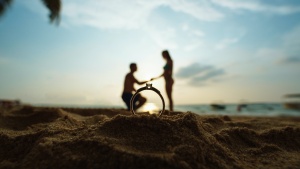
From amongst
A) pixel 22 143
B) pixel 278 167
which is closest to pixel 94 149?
pixel 22 143

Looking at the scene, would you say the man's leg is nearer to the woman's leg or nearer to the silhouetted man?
the silhouetted man

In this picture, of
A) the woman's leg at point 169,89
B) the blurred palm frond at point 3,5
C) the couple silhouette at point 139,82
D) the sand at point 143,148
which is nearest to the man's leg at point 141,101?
the couple silhouette at point 139,82

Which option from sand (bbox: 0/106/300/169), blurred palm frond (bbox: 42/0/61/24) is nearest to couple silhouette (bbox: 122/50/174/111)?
sand (bbox: 0/106/300/169)

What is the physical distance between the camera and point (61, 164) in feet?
9.07

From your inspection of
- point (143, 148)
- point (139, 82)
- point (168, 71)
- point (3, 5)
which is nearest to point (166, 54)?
point (168, 71)

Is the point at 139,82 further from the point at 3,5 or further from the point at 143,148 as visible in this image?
the point at 3,5

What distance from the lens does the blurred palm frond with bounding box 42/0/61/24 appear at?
1369 centimetres

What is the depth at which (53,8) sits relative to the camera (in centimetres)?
1384

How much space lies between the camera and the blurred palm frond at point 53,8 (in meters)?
13.7

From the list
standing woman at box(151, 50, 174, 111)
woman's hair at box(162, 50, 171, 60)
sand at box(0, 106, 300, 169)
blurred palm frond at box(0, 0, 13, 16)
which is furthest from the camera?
blurred palm frond at box(0, 0, 13, 16)

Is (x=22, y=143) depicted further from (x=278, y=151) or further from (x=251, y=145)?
(x=278, y=151)

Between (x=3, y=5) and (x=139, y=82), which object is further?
(x=3, y=5)

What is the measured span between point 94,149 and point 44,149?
62cm

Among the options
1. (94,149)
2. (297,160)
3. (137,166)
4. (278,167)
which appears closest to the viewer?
(137,166)
